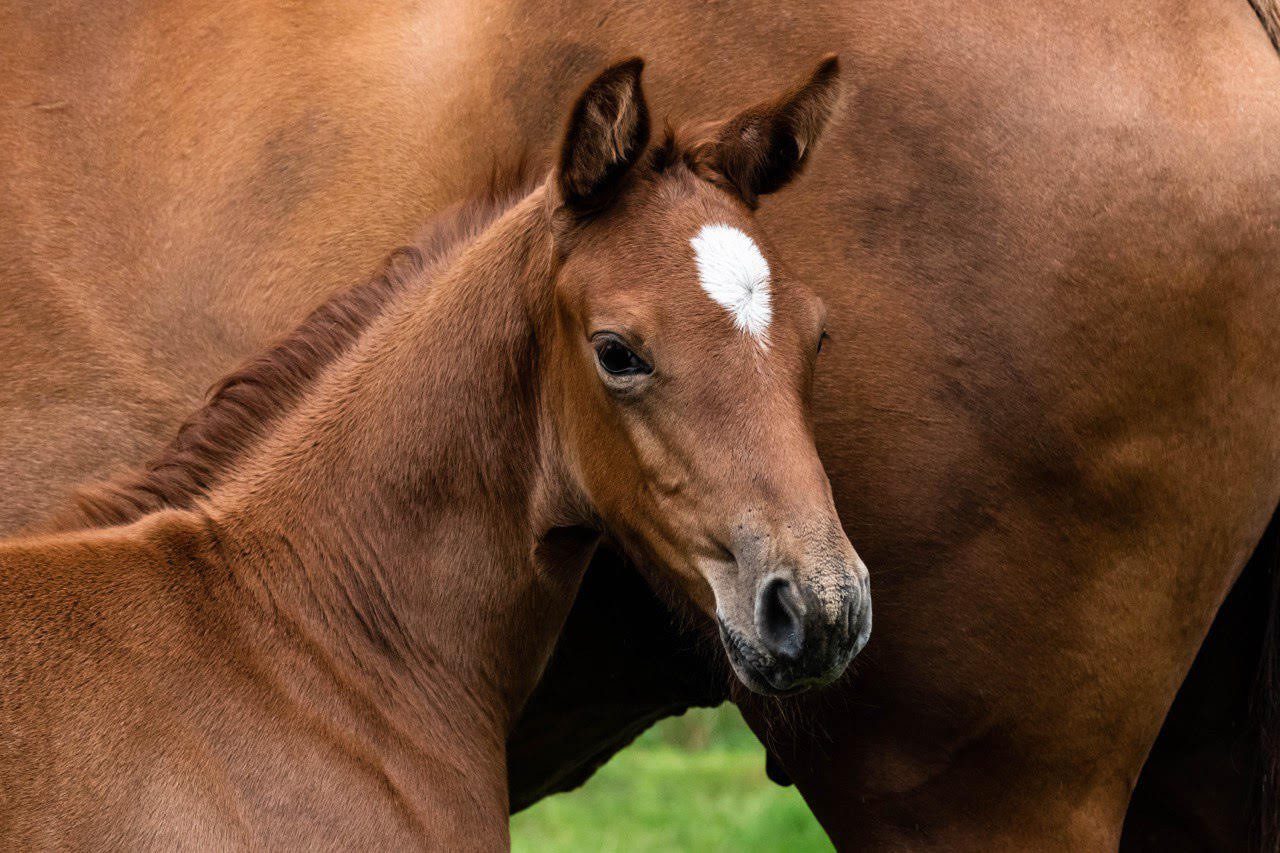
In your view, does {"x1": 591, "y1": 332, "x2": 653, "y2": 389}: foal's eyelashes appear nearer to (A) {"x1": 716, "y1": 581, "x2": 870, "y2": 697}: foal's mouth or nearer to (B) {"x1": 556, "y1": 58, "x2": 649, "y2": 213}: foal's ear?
(B) {"x1": 556, "y1": 58, "x2": 649, "y2": 213}: foal's ear

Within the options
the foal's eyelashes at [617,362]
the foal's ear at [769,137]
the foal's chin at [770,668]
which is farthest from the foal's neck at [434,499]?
the foal's chin at [770,668]

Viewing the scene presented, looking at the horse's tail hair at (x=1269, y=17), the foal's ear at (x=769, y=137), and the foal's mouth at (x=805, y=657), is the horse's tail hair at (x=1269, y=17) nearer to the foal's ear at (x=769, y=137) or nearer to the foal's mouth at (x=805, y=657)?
the foal's ear at (x=769, y=137)

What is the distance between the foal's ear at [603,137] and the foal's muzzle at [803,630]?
0.94 m

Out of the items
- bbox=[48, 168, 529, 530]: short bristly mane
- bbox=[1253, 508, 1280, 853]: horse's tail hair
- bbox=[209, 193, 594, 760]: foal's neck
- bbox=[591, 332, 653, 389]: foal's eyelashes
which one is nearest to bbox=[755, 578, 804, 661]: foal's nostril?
bbox=[591, 332, 653, 389]: foal's eyelashes

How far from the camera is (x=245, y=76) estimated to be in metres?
4.02

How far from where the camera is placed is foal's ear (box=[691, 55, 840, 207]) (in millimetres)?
3301

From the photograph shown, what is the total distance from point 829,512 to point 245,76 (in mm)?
2151

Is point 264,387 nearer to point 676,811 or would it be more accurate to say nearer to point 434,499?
point 434,499

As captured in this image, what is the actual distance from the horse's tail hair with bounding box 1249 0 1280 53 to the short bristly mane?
1895mm

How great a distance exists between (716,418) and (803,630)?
0.47 metres

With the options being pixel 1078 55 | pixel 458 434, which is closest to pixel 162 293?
pixel 458 434

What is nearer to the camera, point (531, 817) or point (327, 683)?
point (327, 683)

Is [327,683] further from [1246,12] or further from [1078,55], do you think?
[1246,12]

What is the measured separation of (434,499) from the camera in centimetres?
341
